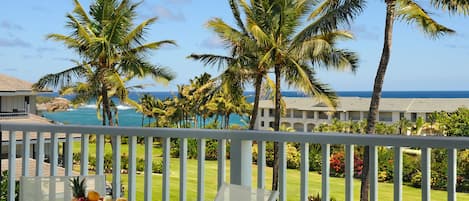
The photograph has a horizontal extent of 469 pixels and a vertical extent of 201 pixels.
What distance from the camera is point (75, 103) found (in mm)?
23172

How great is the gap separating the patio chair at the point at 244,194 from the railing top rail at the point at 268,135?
48cm

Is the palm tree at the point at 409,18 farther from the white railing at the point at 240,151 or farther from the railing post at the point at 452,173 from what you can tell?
the railing post at the point at 452,173

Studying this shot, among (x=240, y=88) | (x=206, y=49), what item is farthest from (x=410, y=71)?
(x=240, y=88)

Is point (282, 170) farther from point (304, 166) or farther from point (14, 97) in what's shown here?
point (14, 97)

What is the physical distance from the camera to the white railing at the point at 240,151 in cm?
204

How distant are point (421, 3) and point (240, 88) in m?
6.67

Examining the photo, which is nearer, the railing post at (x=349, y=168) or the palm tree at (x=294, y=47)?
the railing post at (x=349, y=168)

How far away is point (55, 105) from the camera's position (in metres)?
32.0

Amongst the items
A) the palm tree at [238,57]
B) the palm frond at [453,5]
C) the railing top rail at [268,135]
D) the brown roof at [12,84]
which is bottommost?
the railing top rail at [268,135]

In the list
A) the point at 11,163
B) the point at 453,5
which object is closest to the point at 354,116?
the point at 453,5

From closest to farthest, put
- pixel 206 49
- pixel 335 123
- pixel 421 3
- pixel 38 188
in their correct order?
pixel 38 188, pixel 421 3, pixel 335 123, pixel 206 49

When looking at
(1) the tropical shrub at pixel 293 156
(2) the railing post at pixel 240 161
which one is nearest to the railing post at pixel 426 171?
(2) the railing post at pixel 240 161

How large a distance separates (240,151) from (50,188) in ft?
2.65

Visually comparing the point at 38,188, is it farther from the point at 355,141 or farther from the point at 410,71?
the point at 410,71
